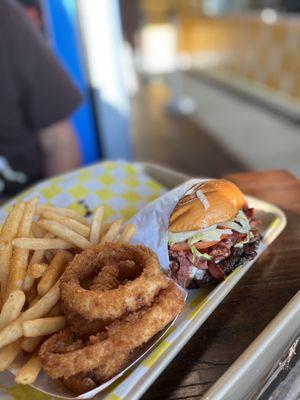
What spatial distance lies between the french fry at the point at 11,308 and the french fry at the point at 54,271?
0.08 m

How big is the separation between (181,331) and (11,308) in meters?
0.38

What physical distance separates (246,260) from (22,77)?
139 centimetres

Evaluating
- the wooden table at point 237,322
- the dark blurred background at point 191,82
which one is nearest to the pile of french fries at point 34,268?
the wooden table at point 237,322

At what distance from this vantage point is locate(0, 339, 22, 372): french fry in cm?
79

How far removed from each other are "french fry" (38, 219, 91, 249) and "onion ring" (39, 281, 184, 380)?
0.86ft

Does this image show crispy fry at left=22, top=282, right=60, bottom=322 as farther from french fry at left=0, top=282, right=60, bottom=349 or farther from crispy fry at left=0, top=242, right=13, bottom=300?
crispy fry at left=0, top=242, right=13, bottom=300

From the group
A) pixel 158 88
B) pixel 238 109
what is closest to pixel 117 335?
pixel 238 109

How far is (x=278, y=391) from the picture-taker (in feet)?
2.25

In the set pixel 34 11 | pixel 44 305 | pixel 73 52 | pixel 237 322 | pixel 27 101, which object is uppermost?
pixel 34 11

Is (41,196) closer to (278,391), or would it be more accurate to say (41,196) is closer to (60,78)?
(60,78)

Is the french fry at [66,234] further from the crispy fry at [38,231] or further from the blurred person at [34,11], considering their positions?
the blurred person at [34,11]

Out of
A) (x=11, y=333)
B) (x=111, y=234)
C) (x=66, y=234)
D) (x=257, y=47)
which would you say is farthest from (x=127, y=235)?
(x=257, y=47)

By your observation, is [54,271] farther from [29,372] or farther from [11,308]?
[29,372]

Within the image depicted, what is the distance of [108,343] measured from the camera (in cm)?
75
